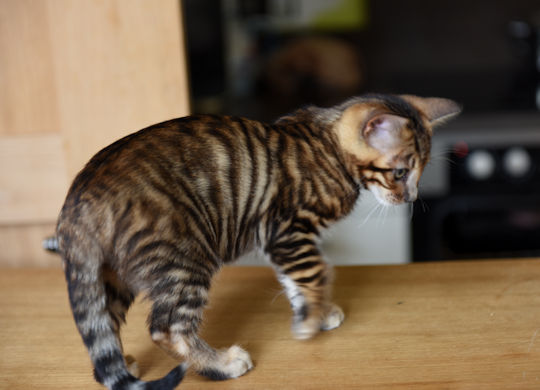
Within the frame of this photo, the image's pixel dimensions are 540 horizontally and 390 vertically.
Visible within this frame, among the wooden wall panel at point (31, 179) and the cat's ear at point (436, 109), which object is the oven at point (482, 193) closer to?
the cat's ear at point (436, 109)

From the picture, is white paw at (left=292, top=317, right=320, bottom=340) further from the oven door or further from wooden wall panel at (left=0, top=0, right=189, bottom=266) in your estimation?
the oven door

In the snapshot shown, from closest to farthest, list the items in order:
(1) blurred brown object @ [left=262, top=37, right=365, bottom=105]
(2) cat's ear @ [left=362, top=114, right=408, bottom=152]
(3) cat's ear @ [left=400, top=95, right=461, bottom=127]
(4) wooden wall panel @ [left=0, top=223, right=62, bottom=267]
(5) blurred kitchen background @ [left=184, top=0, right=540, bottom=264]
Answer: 1. (2) cat's ear @ [left=362, top=114, right=408, bottom=152]
2. (3) cat's ear @ [left=400, top=95, right=461, bottom=127]
3. (4) wooden wall panel @ [left=0, top=223, right=62, bottom=267]
4. (5) blurred kitchen background @ [left=184, top=0, right=540, bottom=264]
5. (1) blurred brown object @ [left=262, top=37, right=365, bottom=105]

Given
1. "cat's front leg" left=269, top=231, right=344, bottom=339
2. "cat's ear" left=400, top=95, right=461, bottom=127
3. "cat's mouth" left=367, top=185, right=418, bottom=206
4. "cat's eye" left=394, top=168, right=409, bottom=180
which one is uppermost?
"cat's ear" left=400, top=95, right=461, bottom=127

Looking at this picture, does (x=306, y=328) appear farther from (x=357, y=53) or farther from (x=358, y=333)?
(x=357, y=53)

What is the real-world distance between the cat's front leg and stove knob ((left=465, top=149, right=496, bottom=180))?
1265 millimetres

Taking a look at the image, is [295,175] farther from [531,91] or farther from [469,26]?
[469,26]

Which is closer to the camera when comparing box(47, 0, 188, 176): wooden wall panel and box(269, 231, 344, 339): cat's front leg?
box(269, 231, 344, 339): cat's front leg

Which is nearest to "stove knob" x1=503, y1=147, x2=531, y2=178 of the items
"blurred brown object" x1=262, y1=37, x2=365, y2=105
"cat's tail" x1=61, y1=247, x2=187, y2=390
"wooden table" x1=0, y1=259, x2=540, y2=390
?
"blurred brown object" x1=262, y1=37, x2=365, y2=105

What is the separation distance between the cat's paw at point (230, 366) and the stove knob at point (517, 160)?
1.51 m

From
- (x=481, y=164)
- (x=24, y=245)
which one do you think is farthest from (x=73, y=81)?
(x=481, y=164)

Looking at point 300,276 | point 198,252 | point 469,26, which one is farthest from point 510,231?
point 198,252

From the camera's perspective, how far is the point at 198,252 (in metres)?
0.73

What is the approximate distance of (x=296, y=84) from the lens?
2539 mm

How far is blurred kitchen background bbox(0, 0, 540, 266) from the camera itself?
1155 mm
